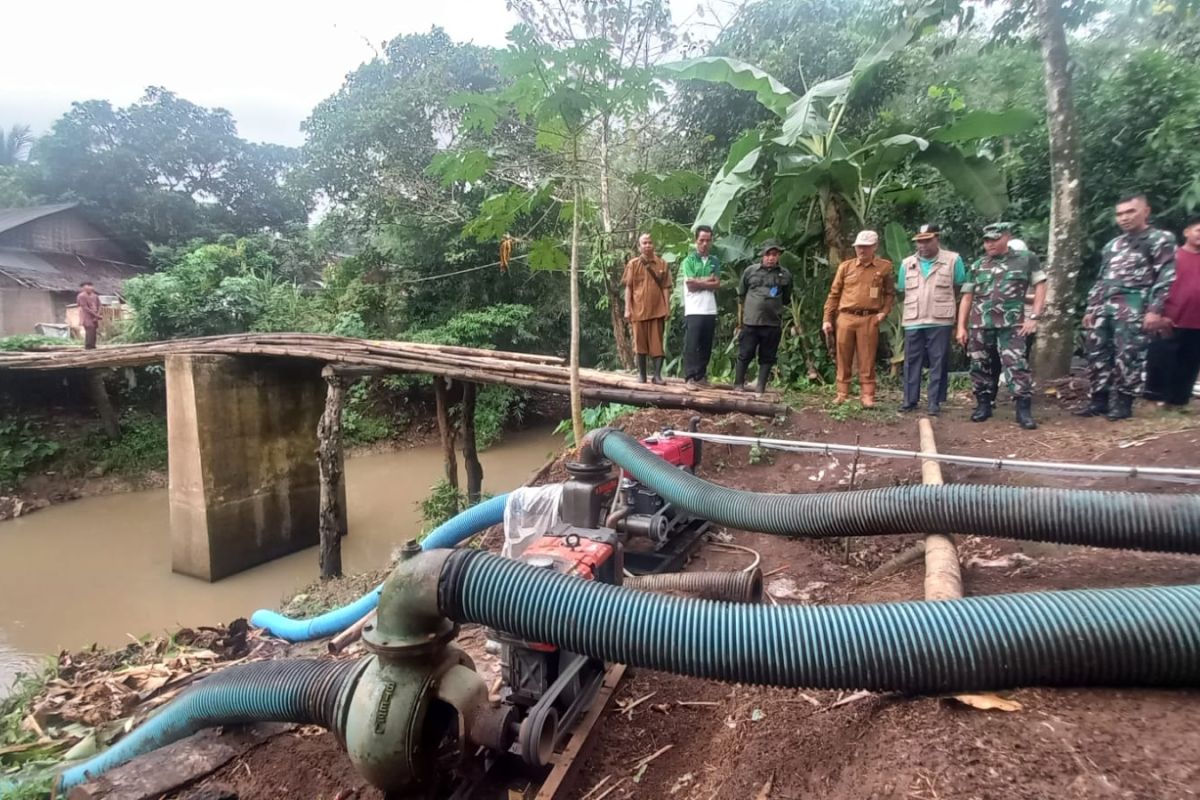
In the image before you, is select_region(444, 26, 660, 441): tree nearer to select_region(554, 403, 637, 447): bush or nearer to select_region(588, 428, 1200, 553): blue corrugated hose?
select_region(554, 403, 637, 447): bush

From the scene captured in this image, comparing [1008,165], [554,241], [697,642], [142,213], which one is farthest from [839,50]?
[142,213]

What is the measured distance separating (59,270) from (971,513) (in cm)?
2449

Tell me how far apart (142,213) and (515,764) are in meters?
24.2

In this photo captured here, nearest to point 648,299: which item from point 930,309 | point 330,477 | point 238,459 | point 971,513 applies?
point 930,309

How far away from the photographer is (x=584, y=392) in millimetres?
6258

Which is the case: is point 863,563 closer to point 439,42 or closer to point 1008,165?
point 1008,165

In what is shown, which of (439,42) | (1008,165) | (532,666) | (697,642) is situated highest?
(439,42)

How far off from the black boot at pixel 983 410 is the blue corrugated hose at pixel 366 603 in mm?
3987

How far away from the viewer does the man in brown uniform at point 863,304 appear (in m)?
5.78

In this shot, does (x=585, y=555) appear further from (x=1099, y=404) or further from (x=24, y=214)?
(x=24, y=214)

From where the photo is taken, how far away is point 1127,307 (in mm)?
4816

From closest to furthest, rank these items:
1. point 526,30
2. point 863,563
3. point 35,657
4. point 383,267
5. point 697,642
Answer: point 697,642
point 863,563
point 526,30
point 35,657
point 383,267

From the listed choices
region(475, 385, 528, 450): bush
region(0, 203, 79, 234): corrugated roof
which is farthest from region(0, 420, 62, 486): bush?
region(0, 203, 79, 234): corrugated roof

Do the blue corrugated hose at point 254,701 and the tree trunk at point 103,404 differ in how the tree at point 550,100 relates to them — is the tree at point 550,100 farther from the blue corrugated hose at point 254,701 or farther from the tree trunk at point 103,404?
the tree trunk at point 103,404
